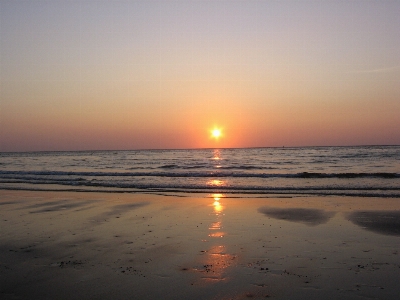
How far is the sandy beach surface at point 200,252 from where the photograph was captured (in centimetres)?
544

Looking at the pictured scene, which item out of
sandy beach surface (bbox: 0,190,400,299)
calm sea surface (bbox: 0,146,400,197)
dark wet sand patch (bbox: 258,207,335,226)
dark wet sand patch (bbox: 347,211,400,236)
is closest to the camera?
sandy beach surface (bbox: 0,190,400,299)

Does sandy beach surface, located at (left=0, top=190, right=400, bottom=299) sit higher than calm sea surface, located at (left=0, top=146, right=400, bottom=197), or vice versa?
sandy beach surface, located at (left=0, top=190, right=400, bottom=299)

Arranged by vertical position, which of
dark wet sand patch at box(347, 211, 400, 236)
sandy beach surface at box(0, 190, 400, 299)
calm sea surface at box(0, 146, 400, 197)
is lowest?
calm sea surface at box(0, 146, 400, 197)

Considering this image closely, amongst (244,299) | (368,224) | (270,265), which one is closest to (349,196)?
(368,224)

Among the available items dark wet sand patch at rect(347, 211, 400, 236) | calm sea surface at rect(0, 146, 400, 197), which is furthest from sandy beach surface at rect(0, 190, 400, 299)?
calm sea surface at rect(0, 146, 400, 197)

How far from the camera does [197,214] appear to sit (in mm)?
11867

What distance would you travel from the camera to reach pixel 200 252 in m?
7.39

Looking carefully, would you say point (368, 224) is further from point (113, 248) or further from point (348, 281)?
point (113, 248)

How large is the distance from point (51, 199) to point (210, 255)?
37.2 ft

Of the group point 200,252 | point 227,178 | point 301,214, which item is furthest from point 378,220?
point 227,178

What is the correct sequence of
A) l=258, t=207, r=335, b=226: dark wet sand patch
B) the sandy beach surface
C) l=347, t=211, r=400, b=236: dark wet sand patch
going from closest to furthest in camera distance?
the sandy beach surface → l=347, t=211, r=400, b=236: dark wet sand patch → l=258, t=207, r=335, b=226: dark wet sand patch

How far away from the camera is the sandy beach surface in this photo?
5438 mm

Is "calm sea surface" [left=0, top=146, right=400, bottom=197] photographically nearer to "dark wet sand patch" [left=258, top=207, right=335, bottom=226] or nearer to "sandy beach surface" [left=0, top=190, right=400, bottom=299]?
"dark wet sand patch" [left=258, top=207, right=335, bottom=226]

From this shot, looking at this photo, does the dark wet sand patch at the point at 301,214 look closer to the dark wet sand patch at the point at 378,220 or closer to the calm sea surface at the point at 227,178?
the dark wet sand patch at the point at 378,220
